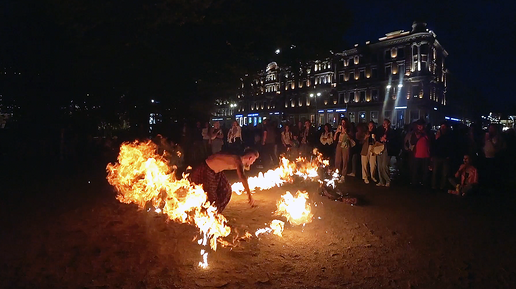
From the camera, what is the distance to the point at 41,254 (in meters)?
5.05

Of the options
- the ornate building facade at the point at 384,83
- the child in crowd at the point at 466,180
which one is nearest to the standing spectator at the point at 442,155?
the child in crowd at the point at 466,180

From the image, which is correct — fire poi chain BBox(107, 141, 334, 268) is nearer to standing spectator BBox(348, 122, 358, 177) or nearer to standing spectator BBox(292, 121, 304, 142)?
standing spectator BBox(348, 122, 358, 177)

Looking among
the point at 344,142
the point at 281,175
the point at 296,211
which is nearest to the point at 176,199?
the point at 296,211

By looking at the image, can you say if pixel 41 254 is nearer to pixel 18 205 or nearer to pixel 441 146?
pixel 18 205

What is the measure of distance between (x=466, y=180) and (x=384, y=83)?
65961mm

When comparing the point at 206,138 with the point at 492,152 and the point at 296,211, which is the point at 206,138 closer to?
the point at 296,211

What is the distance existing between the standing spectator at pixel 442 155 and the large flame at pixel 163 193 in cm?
665

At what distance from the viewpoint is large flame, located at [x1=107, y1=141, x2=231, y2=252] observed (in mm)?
5648

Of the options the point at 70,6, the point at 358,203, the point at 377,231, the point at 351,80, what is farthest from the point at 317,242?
the point at 351,80

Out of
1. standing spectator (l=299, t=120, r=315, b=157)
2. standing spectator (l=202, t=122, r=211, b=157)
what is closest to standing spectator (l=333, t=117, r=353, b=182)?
standing spectator (l=299, t=120, r=315, b=157)

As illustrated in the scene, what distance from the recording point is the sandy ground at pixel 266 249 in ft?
14.5

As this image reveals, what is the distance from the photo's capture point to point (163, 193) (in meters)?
6.92

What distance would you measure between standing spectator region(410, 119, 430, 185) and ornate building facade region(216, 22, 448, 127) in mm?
47888

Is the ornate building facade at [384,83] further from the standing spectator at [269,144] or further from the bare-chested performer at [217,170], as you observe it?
the bare-chested performer at [217,170]
